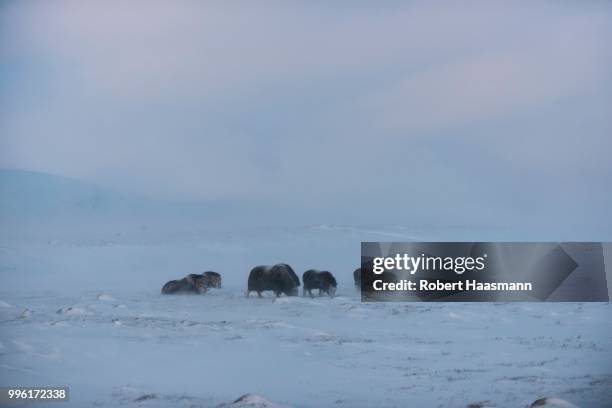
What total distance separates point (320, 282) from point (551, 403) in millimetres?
1830

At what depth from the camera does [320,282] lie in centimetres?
589

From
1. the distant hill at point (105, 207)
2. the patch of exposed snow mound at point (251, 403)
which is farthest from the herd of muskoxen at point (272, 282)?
the patch of exposed snow mound at point (251, 403)

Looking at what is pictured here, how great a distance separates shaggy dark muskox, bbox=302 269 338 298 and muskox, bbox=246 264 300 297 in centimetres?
7

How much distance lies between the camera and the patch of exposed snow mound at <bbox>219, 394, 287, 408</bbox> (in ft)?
17.4

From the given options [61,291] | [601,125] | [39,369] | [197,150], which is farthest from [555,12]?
[39,369]

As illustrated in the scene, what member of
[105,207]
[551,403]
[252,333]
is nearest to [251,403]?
[252,333]

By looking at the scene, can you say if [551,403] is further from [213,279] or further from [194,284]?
[194,284]

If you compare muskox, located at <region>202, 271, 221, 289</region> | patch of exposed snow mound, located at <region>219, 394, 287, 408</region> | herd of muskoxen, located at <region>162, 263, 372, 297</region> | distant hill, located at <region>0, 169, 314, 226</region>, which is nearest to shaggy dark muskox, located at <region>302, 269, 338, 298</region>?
herd of muskoxen, located at <region>162, 263, 372, 297</region>

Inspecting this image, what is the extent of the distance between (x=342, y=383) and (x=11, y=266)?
2594 millimetres

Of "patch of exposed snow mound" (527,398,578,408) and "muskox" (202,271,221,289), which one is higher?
"muskox" (202,271,221,289)

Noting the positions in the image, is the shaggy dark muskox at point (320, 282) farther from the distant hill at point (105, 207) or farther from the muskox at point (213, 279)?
the muskox at point (213, 279)

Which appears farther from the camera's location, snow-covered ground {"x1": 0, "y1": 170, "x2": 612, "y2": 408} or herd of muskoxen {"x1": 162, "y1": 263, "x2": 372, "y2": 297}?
herd of muskoxen {"x1": 162, "y1": 263, "x2": 372, "y2": 297}

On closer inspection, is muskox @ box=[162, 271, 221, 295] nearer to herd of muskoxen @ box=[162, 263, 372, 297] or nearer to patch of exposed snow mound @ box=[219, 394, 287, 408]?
herd of muskoxen @ box=[162, 263, 372, 297]

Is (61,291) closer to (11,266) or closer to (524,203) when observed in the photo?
(11,266)
